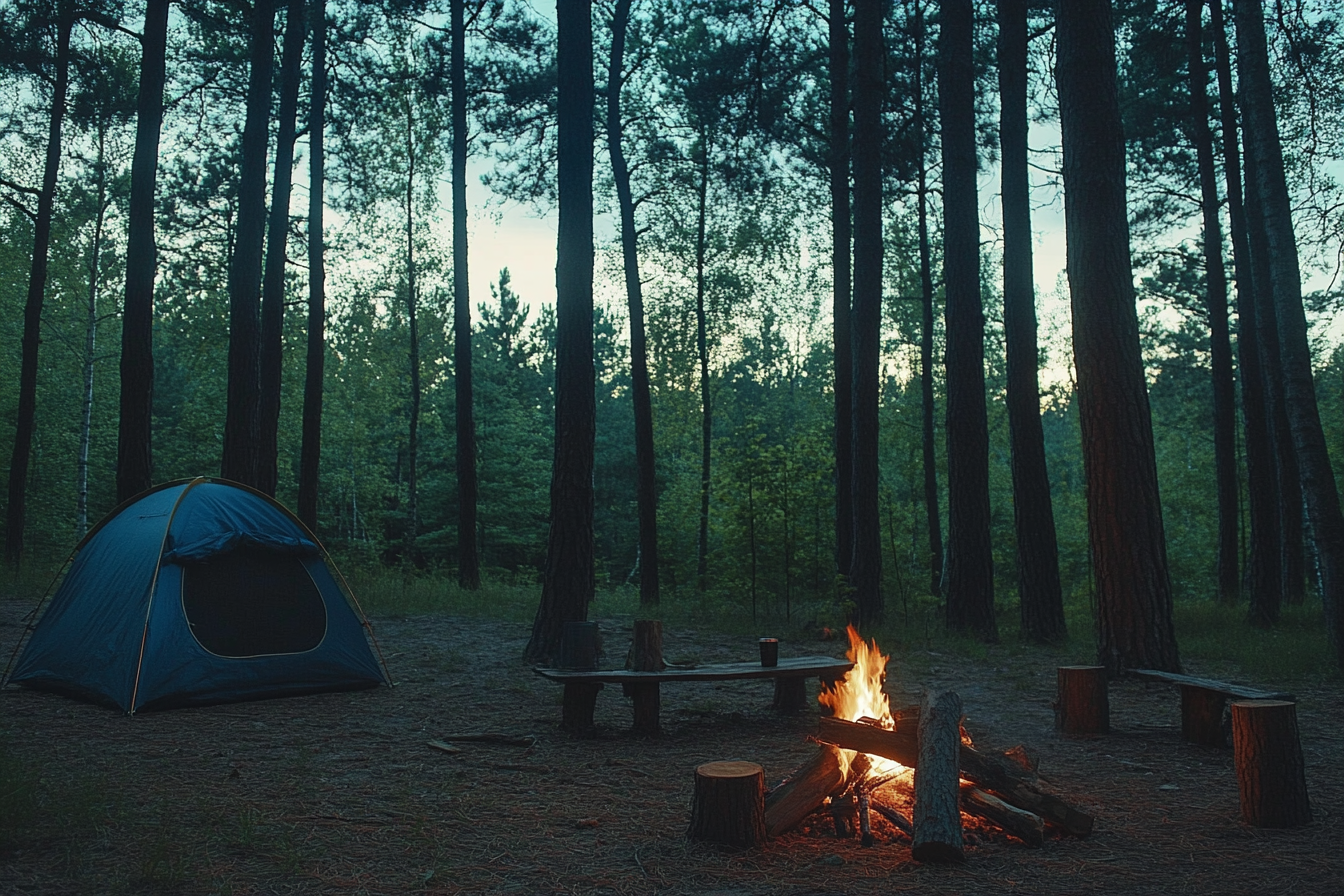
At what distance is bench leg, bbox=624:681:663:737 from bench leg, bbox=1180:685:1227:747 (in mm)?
3863

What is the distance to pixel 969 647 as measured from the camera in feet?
35.0

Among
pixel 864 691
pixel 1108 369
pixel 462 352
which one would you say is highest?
pixel 462 352

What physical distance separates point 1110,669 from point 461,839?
635 centimetres

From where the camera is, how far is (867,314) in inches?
481

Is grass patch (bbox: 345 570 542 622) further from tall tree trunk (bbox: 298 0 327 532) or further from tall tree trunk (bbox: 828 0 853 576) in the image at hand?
tall tree trunk (bbox: 828 0 853 576)

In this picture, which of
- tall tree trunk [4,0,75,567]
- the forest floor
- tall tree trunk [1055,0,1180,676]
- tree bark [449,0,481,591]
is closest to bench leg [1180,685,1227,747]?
the forest floor

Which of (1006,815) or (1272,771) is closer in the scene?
(1006,815)

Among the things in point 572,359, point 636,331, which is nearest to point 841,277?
point 636,331

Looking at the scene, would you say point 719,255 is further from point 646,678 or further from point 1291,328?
point 646,678

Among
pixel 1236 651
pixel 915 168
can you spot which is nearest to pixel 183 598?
pixel 1236 651

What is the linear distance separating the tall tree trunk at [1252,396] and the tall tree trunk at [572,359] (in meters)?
9.56

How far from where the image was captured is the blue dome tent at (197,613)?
7.20 meters

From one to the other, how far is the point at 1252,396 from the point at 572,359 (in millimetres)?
12135

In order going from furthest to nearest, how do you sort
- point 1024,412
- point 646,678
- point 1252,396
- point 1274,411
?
1. point 1252,396
2. point 1274,411
3. point 1024,412
4. point 646,678
